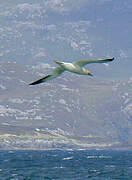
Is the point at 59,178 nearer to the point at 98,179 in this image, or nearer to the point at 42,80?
the point at 98,179

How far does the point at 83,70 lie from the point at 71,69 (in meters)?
0.64

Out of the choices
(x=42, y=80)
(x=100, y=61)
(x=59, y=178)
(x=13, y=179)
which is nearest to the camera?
(x=100, y=61)

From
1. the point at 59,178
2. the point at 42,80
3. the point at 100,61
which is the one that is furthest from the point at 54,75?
the point at 59,178

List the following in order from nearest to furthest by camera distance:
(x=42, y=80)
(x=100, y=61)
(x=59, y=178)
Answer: (x=100, y=61), (x=42, y=80), (x=59, y=178)

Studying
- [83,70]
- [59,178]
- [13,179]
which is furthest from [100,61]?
[59,178]

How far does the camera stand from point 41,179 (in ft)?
626

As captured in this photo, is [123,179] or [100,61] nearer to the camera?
[100,61]

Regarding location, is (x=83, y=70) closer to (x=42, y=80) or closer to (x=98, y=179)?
(x=42, y=80)

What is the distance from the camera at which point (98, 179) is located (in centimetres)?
19762

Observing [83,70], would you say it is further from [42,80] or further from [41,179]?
[41,179]

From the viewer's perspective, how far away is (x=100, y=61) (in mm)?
23438

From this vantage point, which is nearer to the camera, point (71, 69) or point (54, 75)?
point (71, 69)

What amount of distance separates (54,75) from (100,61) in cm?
369

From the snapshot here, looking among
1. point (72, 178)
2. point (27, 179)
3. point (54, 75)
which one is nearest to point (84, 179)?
point (72, 178)
